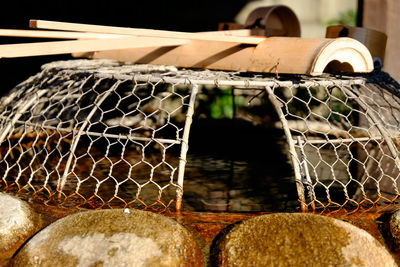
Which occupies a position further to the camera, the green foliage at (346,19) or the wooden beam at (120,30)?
the green foliage at (346,19)

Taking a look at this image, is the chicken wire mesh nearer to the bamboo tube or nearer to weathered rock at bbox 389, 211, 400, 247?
the bamboo tube

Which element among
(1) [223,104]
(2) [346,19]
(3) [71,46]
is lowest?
(1) [223,104]

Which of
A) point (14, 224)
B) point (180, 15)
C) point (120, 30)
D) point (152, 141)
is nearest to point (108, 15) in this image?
point (180, 15)

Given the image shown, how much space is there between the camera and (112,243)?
217cm

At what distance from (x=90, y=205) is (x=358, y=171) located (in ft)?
9.13

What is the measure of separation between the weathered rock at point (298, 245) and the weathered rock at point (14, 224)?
3.39ft

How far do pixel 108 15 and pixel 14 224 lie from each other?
16.3ft

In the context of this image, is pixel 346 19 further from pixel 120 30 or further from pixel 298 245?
→ pixel 298 245

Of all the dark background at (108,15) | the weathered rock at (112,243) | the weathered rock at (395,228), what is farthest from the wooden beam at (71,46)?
the dark background at (108,15)

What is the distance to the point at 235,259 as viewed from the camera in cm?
219

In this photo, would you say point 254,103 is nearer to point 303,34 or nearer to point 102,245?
point 303,34

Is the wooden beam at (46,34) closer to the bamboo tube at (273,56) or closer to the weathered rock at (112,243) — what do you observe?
the bamboo tube at (273,56)

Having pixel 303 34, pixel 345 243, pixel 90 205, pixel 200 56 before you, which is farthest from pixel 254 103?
pixel 345 243

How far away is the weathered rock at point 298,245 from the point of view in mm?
2133
